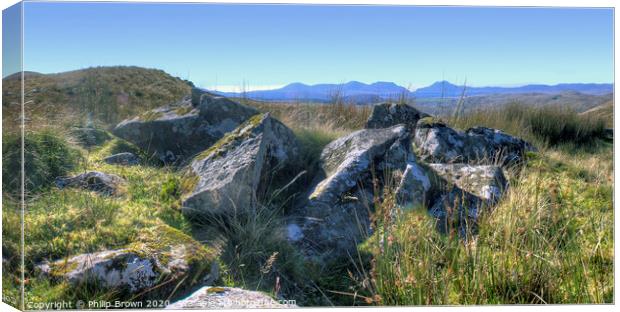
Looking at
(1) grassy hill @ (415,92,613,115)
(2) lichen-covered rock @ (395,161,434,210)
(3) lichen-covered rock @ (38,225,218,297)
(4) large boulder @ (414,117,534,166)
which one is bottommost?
(3) lichen-covered rock @ (38,225,218,297)

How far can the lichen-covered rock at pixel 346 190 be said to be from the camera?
518cm

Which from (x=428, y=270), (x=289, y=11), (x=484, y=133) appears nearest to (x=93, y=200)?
(x=289, y=11)

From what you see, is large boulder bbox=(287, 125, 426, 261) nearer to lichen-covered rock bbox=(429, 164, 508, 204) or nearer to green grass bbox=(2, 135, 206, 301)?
lichen-covered rock bbox=(429, 164, 508, 204)

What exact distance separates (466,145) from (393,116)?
815mm

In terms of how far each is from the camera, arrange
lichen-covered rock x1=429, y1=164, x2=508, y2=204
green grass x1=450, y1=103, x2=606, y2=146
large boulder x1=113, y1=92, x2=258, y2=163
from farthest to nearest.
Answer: large boulder x1=113, y1=92, x2=258, y2=163, green grass x1=450, y1=103, x2=606, y2=146, lichen-covered rock x1=429, y1=164, x2=508, y2=204

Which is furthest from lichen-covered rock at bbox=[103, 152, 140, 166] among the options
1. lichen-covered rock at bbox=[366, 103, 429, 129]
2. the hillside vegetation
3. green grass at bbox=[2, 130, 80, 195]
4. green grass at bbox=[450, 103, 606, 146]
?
green grass at bbox=[450, 103, 606, 146]

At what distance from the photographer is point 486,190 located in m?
5.67

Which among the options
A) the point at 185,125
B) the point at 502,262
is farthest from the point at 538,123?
the point at 185,125

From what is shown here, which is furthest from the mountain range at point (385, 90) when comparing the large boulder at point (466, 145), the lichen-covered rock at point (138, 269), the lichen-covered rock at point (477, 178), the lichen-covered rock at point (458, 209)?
the lichen-covered rock at point (138, 269)

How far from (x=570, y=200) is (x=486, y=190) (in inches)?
28.7

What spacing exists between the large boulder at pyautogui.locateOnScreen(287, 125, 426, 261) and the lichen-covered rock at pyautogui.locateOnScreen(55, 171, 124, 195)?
1.60 meters

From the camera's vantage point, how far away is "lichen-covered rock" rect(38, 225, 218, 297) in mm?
4383

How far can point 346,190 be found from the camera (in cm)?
547

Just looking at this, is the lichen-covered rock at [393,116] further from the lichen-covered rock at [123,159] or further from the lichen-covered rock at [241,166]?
the lichen-covered rock at [123,159]
